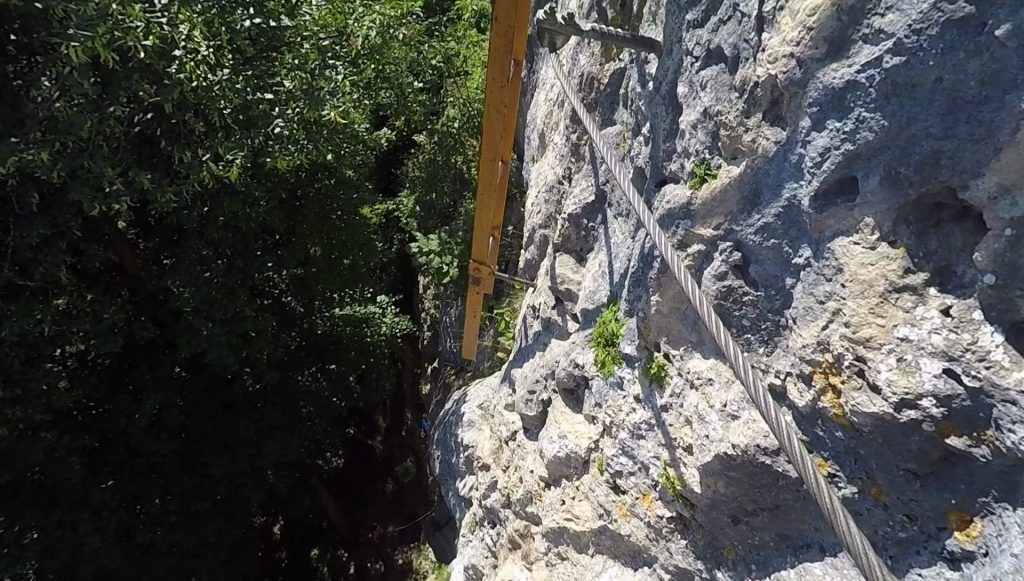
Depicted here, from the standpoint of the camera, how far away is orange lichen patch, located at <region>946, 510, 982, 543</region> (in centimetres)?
139

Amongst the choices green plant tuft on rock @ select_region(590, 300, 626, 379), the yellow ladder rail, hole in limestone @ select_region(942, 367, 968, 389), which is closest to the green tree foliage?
the yellow ladder rail

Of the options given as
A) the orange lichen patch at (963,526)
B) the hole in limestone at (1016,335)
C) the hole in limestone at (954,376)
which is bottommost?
the orange lichen patch at (963,526)

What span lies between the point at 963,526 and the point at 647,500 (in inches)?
44.6

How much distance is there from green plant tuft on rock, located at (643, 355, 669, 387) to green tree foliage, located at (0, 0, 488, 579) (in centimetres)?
255

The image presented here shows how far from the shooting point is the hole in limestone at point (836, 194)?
5.19 ft

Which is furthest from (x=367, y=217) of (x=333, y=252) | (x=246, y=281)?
(x=246, y=281)

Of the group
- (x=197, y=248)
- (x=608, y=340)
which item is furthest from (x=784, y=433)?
(x=197, y=248)

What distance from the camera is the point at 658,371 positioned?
2.31 metres

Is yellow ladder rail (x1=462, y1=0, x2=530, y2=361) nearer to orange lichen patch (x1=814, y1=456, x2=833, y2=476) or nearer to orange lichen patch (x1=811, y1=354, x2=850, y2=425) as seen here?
orange lichen patch (x1=811, y1=354, x2=850, y2=425)

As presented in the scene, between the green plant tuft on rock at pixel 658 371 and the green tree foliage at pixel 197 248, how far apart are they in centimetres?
255

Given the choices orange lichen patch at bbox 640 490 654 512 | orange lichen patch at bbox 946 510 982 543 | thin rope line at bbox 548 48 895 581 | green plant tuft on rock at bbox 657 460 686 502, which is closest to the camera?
thin rope line at bbox 548 48 895 581

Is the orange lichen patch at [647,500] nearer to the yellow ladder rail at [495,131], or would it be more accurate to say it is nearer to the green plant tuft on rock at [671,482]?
the green plant tuft on rock at [671,482]

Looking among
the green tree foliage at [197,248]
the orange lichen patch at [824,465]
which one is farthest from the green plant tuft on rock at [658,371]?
the green tree foliage at [197,248]

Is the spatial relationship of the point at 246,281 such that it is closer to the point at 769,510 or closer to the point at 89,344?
the point at 89,344
